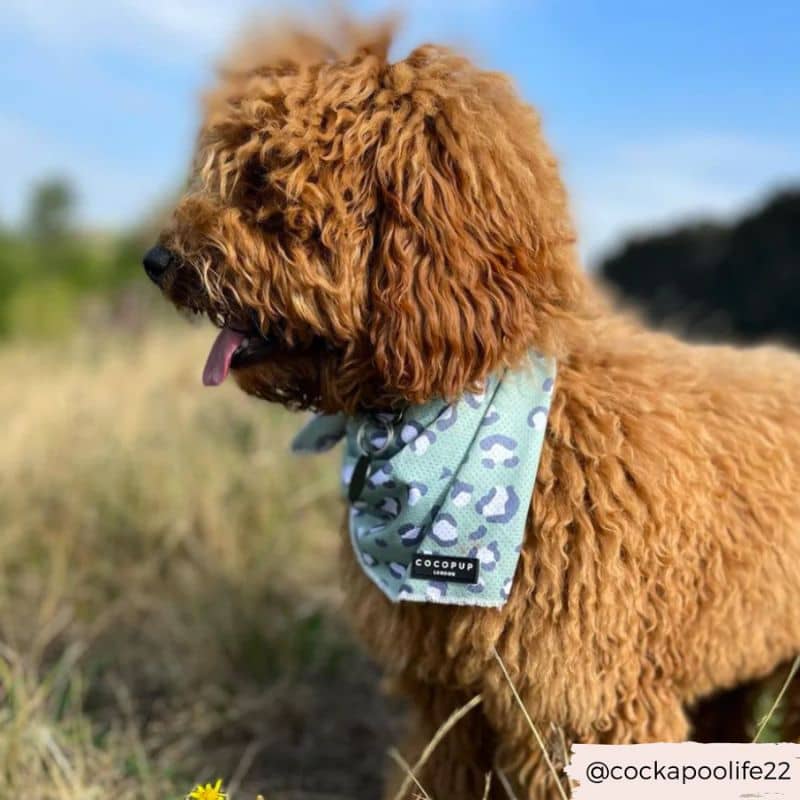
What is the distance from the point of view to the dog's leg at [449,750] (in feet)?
9.64

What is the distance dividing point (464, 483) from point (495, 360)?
0.32 meters

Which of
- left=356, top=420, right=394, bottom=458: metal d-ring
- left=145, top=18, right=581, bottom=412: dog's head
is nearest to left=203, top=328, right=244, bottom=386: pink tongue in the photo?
left=145, top=18, right=581, bottom=412: dog's head

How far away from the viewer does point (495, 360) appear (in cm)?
242

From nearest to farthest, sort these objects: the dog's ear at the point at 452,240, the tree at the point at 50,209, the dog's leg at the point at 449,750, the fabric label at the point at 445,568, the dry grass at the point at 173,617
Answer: the dog's ear at the point at 452,240 < the fabric label at the point at 445,568 < the dog's leg at the point at 449,750 < the dry grass at the point at 173,617 < the tree at the point at 50,209

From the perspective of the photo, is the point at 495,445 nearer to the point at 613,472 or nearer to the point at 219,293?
the point at 613,472

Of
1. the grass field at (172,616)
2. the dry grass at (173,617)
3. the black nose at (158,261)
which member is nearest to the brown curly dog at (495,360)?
the black nose at (158,261)

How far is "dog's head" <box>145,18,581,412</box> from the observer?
2.36 meters

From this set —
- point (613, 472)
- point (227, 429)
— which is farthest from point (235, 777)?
point (227, 429)

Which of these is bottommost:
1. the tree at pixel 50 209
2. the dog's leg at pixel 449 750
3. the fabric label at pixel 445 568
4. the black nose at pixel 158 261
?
the dog's leg at pixel 449 750

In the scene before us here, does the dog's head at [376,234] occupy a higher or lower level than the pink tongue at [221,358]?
higher

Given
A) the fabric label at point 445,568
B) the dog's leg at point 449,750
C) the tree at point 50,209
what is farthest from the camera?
the tree at point 50,209

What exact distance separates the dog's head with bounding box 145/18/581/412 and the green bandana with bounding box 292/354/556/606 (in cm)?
9

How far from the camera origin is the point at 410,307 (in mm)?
2334

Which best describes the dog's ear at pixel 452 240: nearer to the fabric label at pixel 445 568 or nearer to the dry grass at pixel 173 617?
the fabric label at pixel 445 568
